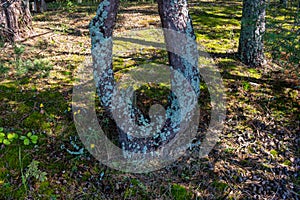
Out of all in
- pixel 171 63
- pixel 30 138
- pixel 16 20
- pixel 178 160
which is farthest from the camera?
pixel 16 20

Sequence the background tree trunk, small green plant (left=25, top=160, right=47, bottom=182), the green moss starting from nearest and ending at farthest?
small green plant (left=25, top=160, right=47, bottom=182) → the green moss → the background tree trunk

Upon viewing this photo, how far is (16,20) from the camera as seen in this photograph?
615cm

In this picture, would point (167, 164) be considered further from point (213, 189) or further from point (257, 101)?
point (257, 101)

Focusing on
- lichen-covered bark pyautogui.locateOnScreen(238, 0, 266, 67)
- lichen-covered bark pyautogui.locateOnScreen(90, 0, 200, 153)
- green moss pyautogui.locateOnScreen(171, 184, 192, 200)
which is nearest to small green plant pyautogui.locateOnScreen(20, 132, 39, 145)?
lichen-covered bark pyautogui.locateOnScreen(90, 0, 200, 153)

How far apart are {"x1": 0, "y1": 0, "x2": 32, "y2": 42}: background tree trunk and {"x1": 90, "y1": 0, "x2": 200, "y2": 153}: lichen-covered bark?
3.35 meters

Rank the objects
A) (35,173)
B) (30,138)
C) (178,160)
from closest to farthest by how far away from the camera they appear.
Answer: (30,138), (35,173), (178,160)

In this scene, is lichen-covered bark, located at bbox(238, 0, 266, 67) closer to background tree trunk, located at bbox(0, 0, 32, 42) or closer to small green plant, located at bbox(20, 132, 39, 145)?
small green plant, located at bbox(20, 132, 39, 145)

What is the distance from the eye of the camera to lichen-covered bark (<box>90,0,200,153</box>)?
3396mm

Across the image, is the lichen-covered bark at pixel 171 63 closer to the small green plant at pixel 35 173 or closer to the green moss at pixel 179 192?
the green moss at pixel 179 192

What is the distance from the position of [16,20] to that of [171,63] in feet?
14.3

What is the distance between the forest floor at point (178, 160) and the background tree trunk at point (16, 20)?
1.15 ft

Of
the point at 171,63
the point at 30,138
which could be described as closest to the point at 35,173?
the point at 30,138

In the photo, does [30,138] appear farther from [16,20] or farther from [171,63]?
[16,20]

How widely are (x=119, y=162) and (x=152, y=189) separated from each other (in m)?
0.60
